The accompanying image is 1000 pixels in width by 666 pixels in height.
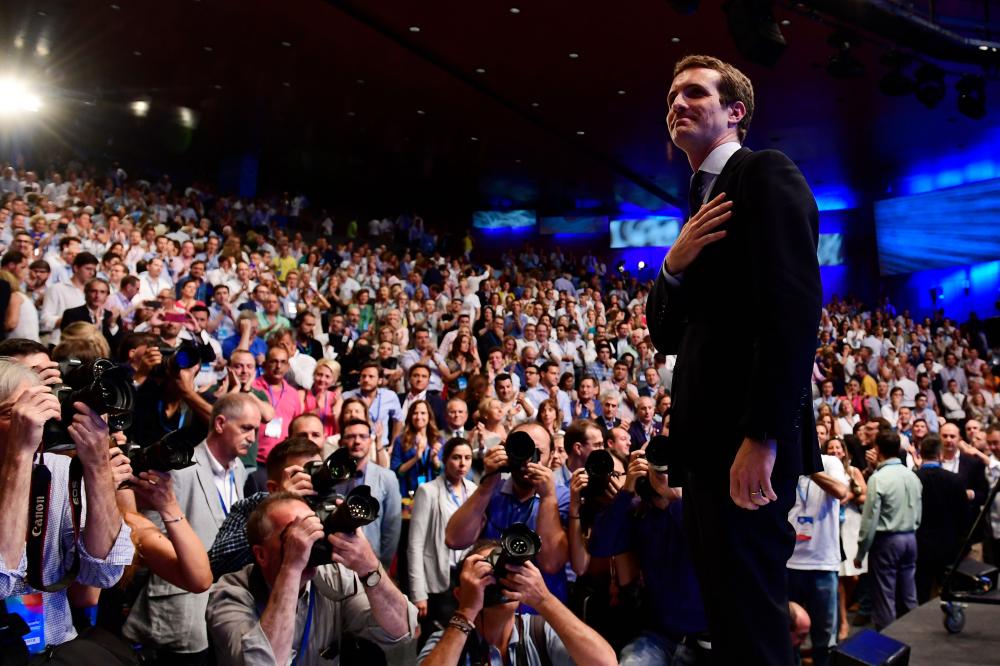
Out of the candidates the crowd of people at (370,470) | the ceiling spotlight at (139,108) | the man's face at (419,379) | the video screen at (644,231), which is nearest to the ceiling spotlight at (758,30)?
the crowd of people at (370,470)

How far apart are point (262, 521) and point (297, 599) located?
268mm

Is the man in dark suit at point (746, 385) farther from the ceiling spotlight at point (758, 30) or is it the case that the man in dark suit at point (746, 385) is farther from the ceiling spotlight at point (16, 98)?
the ceiling spotlight at point (16, 98)

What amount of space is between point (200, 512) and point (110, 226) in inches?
272

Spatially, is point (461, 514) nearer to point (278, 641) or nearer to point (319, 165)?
point (278, 641)

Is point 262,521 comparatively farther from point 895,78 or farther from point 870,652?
point 895,78

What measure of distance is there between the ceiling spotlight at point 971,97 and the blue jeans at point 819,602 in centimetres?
650

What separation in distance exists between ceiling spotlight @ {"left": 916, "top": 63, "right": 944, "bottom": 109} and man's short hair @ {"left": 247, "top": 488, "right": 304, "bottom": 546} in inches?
341

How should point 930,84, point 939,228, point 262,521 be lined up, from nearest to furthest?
point 262,521, point 930,84, point 939,228

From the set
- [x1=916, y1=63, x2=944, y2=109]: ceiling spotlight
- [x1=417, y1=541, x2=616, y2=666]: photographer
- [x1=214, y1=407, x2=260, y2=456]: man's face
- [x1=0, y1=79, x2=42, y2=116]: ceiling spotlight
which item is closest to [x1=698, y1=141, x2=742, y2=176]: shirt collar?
[x1=417, y1=541, x2=616, y2=666]: photographer

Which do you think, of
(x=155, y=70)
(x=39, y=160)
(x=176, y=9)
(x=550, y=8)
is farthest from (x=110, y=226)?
(x=39, y=160)

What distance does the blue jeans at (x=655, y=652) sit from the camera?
2807 mm

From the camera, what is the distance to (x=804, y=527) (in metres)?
4.75

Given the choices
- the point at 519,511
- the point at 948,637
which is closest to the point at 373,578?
the point at 519,511

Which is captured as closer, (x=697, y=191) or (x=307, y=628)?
(x=697, y=191)
